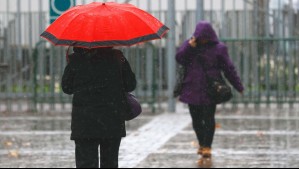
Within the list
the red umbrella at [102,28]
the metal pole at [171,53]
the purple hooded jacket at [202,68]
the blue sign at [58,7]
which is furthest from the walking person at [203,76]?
the metal pole at [171,53]

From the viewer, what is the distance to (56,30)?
23.7 feet

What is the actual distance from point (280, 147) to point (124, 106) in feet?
17.8

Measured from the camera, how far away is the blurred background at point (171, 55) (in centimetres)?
1850

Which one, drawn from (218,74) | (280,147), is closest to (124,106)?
(218,74)

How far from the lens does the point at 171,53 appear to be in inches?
710

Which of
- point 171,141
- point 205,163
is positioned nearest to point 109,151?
point 205,163

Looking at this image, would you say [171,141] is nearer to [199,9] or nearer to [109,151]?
[199,9]

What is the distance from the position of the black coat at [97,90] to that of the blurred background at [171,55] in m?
10.9

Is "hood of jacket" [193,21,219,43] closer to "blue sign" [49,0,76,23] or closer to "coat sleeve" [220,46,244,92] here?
"coat sleeve" [220,46,244,92]

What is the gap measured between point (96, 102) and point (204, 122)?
414cm

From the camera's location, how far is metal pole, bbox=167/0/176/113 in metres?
17.9

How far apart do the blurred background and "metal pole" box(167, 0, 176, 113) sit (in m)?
0.02

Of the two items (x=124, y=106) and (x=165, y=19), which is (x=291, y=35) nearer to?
(x=165, y=19)

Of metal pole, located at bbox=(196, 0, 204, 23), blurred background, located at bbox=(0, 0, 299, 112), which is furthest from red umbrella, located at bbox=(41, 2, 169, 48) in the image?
blurred background, located at bbox=(0, 0, 299, 112)
